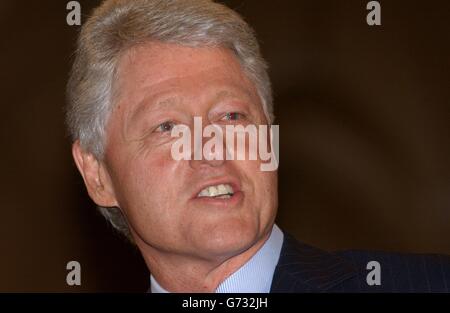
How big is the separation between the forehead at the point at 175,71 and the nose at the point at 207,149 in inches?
3.9

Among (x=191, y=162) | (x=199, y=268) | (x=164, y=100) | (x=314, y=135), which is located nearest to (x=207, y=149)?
(x=191, y=162)

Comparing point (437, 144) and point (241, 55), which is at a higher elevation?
point (241, 55)

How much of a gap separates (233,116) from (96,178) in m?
0.40

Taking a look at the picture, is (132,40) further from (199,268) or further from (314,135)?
(314,135)

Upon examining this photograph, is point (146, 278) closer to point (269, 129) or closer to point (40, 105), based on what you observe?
point (40, 105)

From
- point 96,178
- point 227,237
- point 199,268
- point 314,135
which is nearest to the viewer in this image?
point 227,237

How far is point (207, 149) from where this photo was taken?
1746mm

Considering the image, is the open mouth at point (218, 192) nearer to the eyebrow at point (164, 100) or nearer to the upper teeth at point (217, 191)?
the upper teeth at point (217, 191)

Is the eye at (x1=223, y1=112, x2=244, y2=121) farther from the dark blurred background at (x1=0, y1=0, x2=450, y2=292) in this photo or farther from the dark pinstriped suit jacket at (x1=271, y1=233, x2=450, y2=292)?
the dark blurred background at (x1=0, y1=0, x2=450, y2=292)

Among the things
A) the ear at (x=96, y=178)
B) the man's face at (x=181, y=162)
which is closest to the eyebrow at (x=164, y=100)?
the man's face at (x=181, y=162)

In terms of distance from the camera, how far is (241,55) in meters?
1.96

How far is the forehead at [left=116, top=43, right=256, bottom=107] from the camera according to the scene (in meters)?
1.83

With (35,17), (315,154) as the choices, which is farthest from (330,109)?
(35,17)

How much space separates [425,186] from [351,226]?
0.39 m
